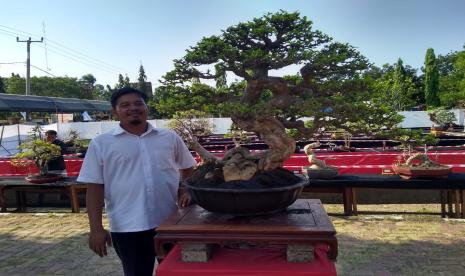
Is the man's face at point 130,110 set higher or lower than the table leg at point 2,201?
higher

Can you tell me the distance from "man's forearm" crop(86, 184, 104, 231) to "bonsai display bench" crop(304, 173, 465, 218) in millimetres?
3446

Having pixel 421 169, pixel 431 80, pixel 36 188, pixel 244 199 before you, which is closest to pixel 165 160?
pixel 244 199

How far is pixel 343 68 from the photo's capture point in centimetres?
260

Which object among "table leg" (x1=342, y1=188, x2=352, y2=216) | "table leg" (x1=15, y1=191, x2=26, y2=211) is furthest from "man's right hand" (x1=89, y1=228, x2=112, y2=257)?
"table leg" (x1=15, y1=191, x2=26, y2=211)

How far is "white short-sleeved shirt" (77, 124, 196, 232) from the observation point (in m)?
2.01

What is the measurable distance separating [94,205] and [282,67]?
1420 mm

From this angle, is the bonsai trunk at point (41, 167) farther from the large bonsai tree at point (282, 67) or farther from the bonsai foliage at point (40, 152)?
the large bonsai tree at point (282, 67)

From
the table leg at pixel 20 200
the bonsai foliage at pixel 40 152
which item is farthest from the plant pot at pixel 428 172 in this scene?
the table leg at pixel 20 200

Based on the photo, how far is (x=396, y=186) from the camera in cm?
489

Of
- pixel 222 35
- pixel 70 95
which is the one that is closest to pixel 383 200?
pixel 222 35

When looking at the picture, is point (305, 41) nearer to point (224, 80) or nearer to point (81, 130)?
point (224, 80)

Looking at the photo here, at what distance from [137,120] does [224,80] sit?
3.45 feet

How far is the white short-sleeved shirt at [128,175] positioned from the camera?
201cm

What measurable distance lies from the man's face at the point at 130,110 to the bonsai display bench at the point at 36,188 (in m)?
4.19
